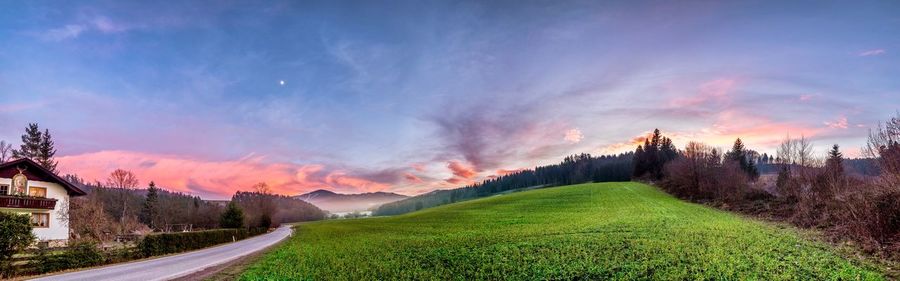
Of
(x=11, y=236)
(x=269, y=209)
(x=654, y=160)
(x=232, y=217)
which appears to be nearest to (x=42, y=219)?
(x=11, y=236)

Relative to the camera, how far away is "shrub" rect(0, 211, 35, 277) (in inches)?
845

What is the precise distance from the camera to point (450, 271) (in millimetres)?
18047

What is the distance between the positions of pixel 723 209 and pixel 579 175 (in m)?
121

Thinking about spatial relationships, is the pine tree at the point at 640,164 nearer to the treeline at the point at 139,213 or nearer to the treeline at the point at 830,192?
the treeline at the point at 830,192

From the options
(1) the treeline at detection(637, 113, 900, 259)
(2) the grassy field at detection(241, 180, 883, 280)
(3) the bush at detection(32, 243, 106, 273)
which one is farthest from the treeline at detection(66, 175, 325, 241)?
(1) the treeline at detection(637, 113, 900, 259)

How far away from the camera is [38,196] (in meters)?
39.4

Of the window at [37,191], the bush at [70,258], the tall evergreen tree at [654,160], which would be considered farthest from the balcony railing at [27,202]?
the tall evergreen tree at [654,160]

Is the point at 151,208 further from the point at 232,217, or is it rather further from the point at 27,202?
the point at 27,202

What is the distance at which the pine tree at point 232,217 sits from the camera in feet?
223

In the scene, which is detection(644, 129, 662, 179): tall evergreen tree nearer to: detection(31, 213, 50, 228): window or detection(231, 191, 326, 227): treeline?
detection(231, 191, 326, 227): treeline

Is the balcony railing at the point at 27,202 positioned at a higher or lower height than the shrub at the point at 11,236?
higher

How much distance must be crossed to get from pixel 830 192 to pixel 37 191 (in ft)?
212

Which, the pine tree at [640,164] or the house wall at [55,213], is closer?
the house wall at [55,213]

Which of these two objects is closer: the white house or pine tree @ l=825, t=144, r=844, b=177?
pine tree @ l=825, t=144, r=844, b=177
